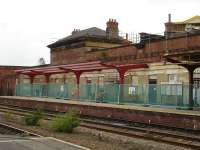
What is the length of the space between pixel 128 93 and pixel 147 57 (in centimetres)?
715

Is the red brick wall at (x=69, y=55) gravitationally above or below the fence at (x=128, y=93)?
above

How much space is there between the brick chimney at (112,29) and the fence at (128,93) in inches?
614

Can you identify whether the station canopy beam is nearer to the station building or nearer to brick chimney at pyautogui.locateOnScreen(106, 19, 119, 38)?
the station building

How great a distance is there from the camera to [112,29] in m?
61.1

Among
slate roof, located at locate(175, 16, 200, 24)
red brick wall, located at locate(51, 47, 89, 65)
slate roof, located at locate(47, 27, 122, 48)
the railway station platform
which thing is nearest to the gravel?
the railway station platform

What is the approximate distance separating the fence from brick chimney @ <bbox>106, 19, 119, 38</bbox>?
15.6 meters

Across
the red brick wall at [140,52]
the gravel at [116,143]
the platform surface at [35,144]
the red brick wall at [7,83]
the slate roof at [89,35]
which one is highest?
the slate roof at [89,35]

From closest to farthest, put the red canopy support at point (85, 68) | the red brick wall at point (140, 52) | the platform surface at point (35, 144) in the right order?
the platform surface at point (35, 144), the red canopy support at point (85, 68), the red brick wall at point (140, 52)

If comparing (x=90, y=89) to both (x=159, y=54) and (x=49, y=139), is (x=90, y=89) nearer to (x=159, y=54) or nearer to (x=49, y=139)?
(x=159, y=54)

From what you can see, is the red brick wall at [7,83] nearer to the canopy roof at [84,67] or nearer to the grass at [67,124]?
the canopy roof at [84,67]

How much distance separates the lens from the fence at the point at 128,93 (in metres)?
28.7

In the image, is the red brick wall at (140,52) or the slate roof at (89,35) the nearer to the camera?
the red brick wall at (140,52)

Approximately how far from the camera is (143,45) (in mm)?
40594

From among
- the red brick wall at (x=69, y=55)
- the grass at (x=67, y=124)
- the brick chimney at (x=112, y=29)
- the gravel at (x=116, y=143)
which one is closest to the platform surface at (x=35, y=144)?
the gravel at (x=116, y=143)
